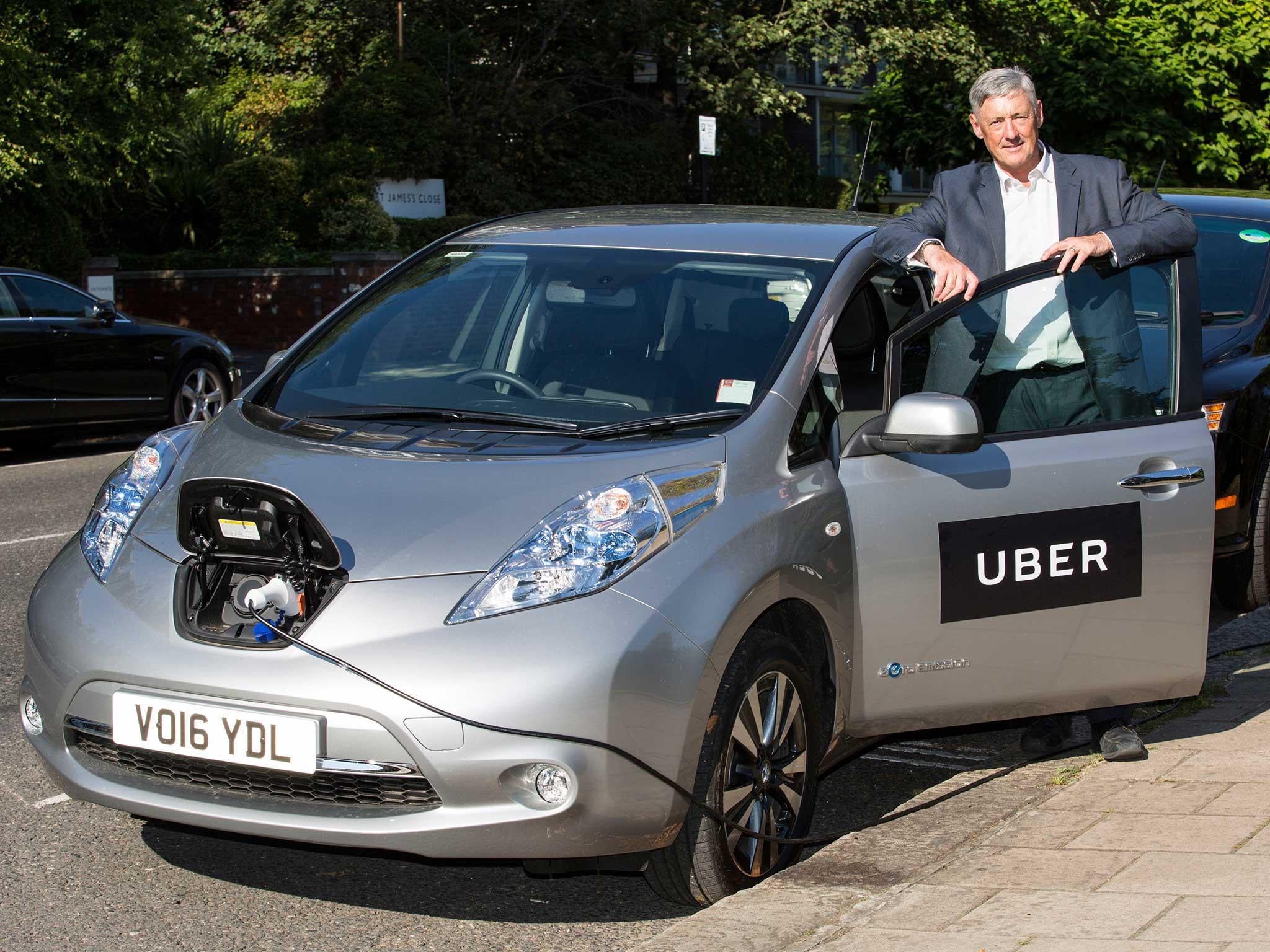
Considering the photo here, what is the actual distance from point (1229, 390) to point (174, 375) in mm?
10385

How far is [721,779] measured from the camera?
372 centimetres

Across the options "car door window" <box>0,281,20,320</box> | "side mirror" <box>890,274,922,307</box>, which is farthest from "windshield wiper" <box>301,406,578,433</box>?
"car door window" <box>0,281,20,320</box>

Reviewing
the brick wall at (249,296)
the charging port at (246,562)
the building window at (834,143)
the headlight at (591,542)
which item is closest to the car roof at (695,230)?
the headlight at (591,542)

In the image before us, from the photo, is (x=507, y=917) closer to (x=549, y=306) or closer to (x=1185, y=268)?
(x=549, y=306)

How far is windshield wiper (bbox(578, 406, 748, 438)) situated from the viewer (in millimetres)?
4070

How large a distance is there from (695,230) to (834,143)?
54.8 meters

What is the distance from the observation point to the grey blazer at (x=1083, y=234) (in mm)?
4539

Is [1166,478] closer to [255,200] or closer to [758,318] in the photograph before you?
[758,318]

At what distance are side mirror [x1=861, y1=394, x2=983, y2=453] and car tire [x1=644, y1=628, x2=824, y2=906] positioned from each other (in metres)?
0.62

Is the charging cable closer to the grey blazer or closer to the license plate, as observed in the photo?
the license plate

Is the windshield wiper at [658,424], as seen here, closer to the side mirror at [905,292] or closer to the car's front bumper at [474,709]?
the car's front bumper at [474,709]

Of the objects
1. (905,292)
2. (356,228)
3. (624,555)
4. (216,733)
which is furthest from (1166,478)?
(356,228)

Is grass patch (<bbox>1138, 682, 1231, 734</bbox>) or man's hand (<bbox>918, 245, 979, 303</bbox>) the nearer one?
man's hand (<bbox>918, 245, 979, 303</bbox>)

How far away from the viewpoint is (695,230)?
16.4 ft
